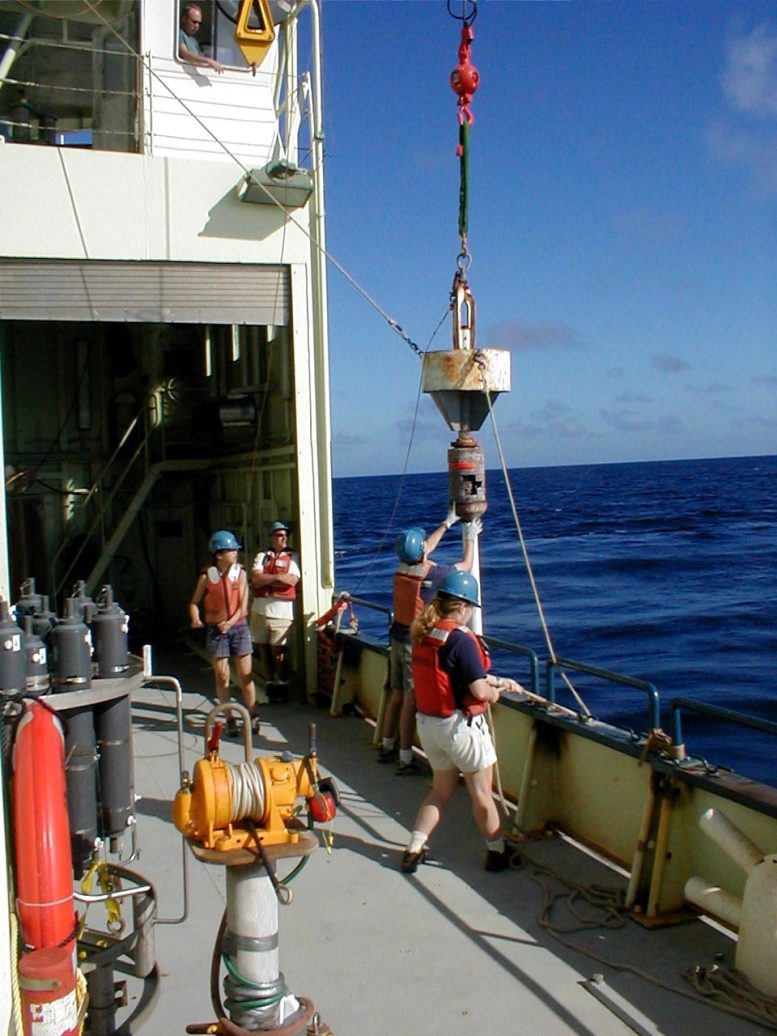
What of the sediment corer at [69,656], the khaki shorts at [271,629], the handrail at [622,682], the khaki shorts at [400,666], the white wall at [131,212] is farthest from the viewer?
the khaki shorts at [271,629]

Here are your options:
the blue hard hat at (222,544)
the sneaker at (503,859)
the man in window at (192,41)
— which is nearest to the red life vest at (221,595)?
the blue hard hat at (222,544)

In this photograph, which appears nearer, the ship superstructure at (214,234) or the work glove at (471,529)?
the work glove at (471,529)

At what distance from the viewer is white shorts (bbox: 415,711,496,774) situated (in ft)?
18.0

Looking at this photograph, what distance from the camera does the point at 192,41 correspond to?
33.6ft

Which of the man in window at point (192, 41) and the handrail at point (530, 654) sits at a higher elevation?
the man in window at point (192, 41)

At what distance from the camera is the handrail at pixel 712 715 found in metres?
4.53

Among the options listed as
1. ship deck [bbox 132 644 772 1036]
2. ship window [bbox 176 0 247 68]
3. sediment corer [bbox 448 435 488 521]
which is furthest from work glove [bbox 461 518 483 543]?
ship window [bbox 176 0 247 68]

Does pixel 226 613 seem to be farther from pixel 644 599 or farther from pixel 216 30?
pixel 644 599

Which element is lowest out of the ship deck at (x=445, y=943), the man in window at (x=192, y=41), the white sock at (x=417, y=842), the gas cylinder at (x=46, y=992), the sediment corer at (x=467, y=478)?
the ship deck at (x=445, y=943)

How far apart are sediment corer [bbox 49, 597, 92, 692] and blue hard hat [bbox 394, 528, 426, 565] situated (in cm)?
331

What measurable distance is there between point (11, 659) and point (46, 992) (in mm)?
1115

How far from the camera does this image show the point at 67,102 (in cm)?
1522

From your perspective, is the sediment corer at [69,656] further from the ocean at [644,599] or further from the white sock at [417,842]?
the ocean at [644,599]

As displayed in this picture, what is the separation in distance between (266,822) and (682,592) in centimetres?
3066
